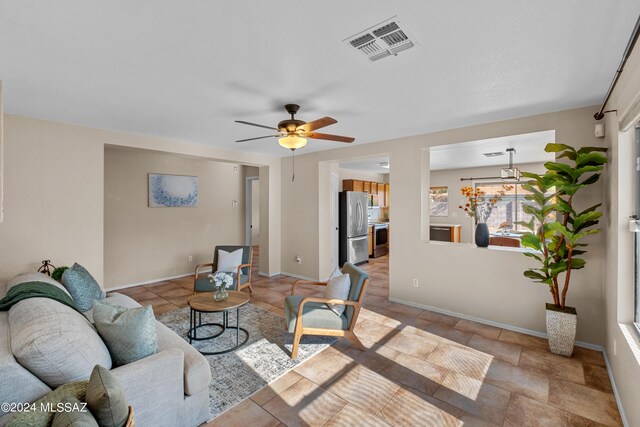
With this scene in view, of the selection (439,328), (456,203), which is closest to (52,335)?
(439,328)

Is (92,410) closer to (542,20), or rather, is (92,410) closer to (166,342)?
(166,342)

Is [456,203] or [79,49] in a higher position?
[79,49]

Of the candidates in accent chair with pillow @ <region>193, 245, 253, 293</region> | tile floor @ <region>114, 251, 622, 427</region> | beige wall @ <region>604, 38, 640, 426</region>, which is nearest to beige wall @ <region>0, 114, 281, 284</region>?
accent chair with pillow @ <region>193, 245, 253, 293</region>

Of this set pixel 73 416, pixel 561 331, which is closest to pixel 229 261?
pixel 73 416

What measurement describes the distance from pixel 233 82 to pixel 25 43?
1301 millimetres

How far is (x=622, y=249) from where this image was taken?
220 cm

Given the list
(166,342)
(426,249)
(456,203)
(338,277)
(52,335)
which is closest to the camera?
(52,335)

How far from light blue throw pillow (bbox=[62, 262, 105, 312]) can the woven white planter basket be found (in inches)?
183

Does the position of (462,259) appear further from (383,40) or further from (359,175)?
(359,175)

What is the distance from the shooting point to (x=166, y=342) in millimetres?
2139

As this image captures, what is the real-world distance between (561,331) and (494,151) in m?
3.60

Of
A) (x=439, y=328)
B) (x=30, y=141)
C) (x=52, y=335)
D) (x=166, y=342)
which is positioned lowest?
(x=439, y=328)

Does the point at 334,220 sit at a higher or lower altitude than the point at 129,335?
higher

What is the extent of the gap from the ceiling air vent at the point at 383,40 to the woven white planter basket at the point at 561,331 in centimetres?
286
